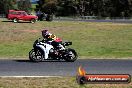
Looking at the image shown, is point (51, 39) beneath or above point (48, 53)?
above

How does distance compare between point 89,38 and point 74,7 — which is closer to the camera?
point 89,38

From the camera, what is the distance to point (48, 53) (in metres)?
20.8

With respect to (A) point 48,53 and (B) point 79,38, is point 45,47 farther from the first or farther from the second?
(B) point 79,38

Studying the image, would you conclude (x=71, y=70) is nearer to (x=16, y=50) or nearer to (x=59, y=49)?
(x=59, y=49)

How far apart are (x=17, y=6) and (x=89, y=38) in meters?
69.6

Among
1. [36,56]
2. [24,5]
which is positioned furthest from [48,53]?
[24,5]

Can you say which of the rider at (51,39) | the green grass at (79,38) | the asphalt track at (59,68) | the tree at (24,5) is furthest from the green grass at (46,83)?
the tree at (24,5)

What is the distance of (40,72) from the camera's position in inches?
647

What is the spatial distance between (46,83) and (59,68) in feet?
14.5

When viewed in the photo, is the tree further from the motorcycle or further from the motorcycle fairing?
the motorcycle fairing

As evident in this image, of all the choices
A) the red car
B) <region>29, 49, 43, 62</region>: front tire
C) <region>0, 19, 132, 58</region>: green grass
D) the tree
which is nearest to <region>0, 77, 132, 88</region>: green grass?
<region>29, 49, 43, 62</region>: front tire

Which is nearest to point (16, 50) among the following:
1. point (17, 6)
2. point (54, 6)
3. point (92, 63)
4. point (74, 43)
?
point (74, 43)

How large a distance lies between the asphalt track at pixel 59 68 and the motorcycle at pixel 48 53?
16.5 inches

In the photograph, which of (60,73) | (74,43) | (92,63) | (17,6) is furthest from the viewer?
(17,6)
